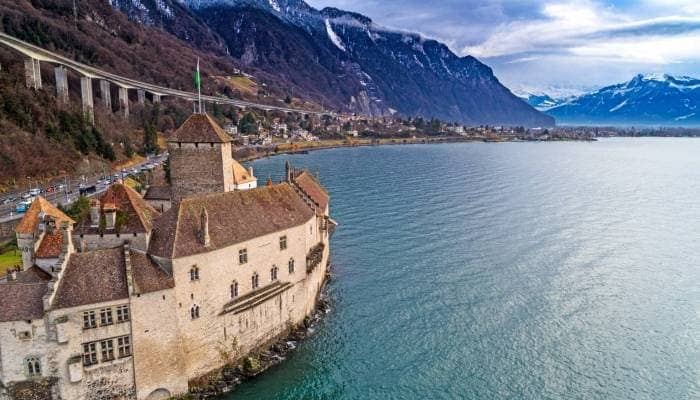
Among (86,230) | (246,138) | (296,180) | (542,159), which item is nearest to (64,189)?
(296,180)

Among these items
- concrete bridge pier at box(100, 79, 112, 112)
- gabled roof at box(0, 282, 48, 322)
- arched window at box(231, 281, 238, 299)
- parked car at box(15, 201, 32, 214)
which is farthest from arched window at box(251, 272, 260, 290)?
concrete bridge pier at box(100, 79, 112, 112)

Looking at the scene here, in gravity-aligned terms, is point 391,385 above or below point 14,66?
below

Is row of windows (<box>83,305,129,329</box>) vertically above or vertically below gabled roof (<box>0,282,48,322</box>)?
below

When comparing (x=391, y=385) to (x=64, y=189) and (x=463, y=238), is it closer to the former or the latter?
(x=463, y=238)

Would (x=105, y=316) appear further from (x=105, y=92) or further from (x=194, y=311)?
(x=105, y=92)

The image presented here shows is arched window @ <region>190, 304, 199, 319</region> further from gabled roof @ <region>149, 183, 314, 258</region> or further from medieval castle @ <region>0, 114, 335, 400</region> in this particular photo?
gabled roof @ <region>149, 183, 314, 258</region>

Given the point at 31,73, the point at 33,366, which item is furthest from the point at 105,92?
the point at 33,366
